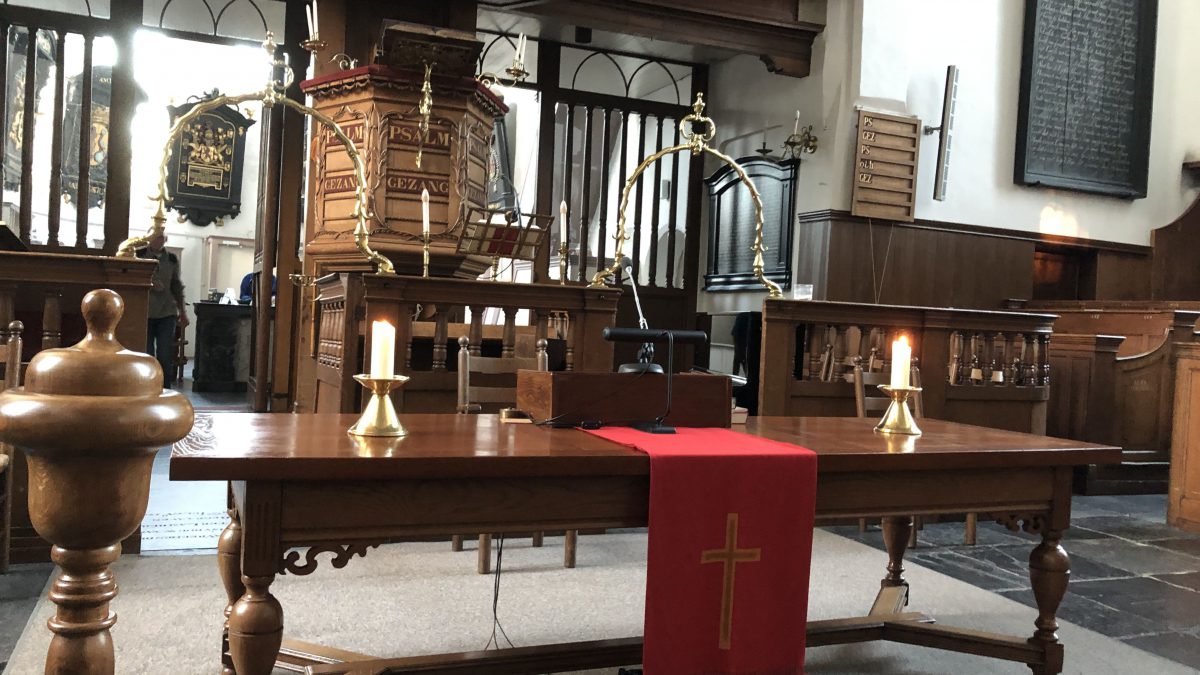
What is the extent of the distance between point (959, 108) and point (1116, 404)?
3.21 meters

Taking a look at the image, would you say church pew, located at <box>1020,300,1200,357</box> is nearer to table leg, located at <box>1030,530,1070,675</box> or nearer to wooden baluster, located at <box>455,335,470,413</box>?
table leg, located at <box>1030,530,1070,675</box>

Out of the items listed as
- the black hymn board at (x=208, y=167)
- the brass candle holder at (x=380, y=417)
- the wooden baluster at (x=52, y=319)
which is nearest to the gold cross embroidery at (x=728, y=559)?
the brass candle holder at (x=380, y=417)

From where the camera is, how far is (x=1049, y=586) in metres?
2.36

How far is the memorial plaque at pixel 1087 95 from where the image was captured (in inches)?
332

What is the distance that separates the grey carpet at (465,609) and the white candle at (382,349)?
3.64 feet

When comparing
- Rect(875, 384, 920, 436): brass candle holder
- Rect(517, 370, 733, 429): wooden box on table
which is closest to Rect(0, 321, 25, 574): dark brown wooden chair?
Rect(517, 370, 733, 429): wooden box on table

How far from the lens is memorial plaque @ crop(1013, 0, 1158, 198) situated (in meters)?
8.44

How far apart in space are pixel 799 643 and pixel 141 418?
1517mm

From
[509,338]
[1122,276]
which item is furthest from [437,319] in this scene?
[1122,276]

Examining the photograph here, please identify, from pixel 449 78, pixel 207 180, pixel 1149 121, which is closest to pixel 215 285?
pixel 207 180

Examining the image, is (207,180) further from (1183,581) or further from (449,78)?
(1183,581)

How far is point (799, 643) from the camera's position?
1916 mm

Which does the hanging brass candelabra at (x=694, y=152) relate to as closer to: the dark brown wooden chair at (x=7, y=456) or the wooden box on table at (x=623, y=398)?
the wooden box on table at (x=623, y=398)

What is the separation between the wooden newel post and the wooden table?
0.66 m
